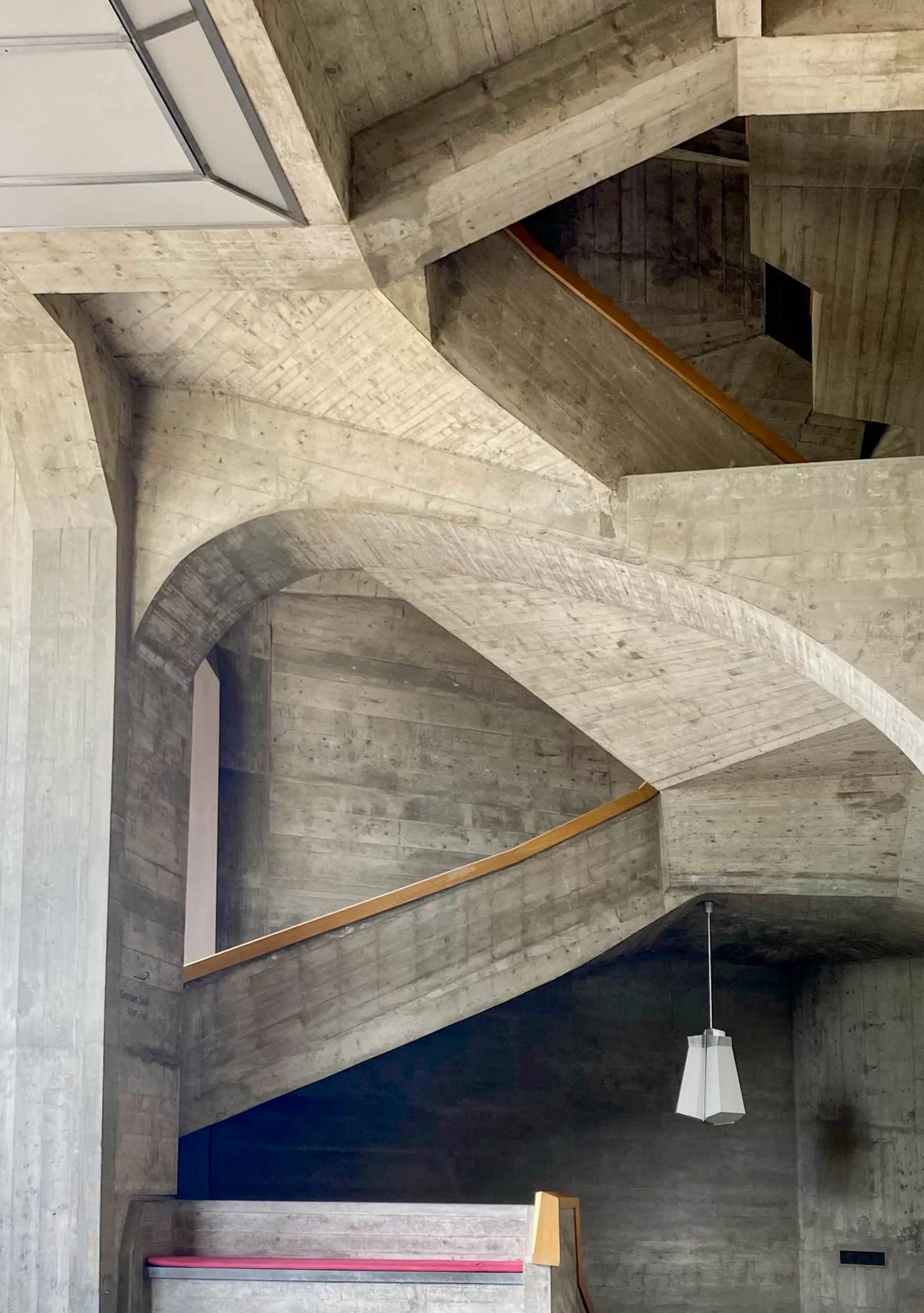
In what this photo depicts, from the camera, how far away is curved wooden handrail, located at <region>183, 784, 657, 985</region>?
390 inches

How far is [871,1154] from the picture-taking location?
1353cm

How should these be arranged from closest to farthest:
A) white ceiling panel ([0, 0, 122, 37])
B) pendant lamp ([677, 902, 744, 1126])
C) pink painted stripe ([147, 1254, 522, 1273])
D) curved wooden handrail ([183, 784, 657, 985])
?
white ceiling panel ([0, 0, 122, 37]) < pink painted stripe ([147, 1254, 522, 1273]) < curved wooden handrail ([183, 784, 657, 985]) < pendant lamp ([677, 902, 744, 1126])

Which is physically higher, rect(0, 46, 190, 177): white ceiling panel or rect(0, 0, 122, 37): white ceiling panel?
rect(0, 46, 190, 177): white ceiling panel

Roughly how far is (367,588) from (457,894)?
3.65 metres


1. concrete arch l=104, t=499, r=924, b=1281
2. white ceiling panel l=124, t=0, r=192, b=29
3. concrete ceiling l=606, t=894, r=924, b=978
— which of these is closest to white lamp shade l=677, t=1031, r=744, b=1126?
concrete ceiling l=606, t=894, r=924, b=978

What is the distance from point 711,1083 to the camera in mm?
11695

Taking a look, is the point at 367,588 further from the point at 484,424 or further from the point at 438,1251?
the point at 438,1251

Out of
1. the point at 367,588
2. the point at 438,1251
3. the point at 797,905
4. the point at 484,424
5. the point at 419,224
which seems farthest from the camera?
the point at 367,588

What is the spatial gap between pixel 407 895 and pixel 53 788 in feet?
10.8

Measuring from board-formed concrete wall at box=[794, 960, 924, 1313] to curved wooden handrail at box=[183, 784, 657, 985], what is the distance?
4009 mm

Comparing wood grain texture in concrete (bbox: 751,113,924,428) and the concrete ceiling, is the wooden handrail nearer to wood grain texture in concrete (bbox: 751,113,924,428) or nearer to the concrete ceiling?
the concrete ceiling

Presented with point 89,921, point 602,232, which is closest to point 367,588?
point 602,232

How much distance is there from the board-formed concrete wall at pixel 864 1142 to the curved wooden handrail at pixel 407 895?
13.2 feet

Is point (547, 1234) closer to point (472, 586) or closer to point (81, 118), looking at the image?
point (472, 586)
